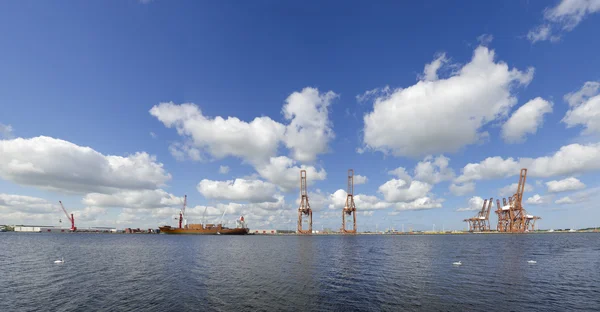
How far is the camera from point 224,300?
99.0 ft

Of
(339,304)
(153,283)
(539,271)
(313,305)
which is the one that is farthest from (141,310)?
(539,271)

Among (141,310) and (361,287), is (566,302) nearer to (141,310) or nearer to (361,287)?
(361,287)

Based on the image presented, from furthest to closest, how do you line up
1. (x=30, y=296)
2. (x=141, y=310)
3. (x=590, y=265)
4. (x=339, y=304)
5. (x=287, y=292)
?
(x=590, y=265) < (x=287, y=292) < (x=30, y=296) < (x=339, y=304) < (x=141, y=310)

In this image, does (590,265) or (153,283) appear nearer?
(153,283)

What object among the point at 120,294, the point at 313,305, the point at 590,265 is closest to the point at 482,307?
the point at 313,305

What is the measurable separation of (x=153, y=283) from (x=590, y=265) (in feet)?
245

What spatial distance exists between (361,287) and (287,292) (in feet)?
31.7

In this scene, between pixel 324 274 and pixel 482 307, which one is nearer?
pixel 482 307

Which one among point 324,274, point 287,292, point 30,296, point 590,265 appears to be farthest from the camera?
point 590,265

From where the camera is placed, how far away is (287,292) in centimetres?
3356

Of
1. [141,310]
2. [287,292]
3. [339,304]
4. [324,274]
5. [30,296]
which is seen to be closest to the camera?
[141,310]

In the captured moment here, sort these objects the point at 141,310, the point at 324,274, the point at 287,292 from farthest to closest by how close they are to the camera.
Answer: the point at 324,274
the point at 287,292
the point at 141,310

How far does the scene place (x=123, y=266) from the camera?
5481cm

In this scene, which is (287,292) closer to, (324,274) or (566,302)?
(324,274)
